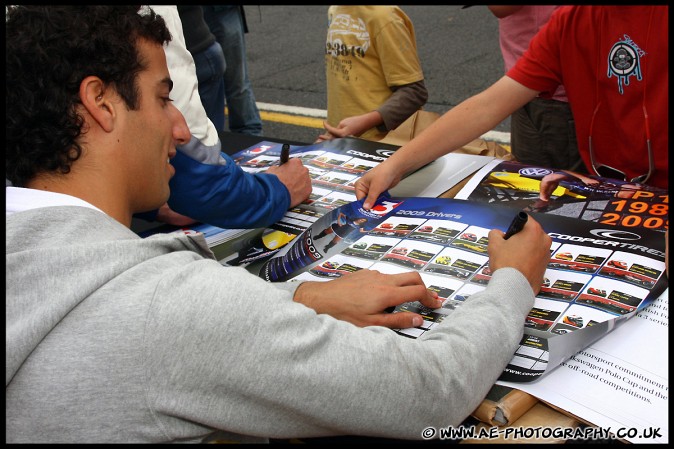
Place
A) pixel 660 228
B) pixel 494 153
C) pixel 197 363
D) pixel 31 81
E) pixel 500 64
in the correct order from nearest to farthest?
pixel 197 363
pixel 31 81
pixel 660 228
pixel 494 153
pixel 500 64

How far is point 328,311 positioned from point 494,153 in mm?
851

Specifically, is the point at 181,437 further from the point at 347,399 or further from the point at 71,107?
the point at 71,107

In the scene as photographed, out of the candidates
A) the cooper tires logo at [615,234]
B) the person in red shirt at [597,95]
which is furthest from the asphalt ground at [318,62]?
the cooper tires logo at [615,234]

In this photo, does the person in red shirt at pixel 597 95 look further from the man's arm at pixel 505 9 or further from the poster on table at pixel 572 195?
the man's arm at pixel 505 9

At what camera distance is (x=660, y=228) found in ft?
4.01

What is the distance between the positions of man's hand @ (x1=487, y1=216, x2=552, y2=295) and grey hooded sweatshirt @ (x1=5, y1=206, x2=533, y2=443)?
30cm

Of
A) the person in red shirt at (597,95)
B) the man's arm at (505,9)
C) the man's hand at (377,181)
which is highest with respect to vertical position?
the man's arm at (505,9)

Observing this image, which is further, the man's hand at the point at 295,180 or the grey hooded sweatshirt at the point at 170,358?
the man's hand at the point at 295,180

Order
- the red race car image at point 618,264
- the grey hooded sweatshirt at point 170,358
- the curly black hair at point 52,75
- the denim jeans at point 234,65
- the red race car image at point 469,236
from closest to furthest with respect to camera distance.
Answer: the grey hooded sweatshirt at point 170,358
the curly black hair at point 52,75
the red race car image at point 618,264
the red race car image at point 469,236
the denim jeans at point 234,65

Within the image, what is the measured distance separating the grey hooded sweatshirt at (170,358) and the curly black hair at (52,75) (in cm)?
19

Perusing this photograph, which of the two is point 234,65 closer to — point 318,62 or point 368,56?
point 368,56

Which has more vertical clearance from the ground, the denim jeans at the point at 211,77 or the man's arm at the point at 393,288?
the denim jeans at the point at 211,77

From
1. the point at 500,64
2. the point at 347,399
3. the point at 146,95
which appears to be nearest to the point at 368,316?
the point at 347,399

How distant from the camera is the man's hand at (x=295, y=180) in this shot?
1.58 m
